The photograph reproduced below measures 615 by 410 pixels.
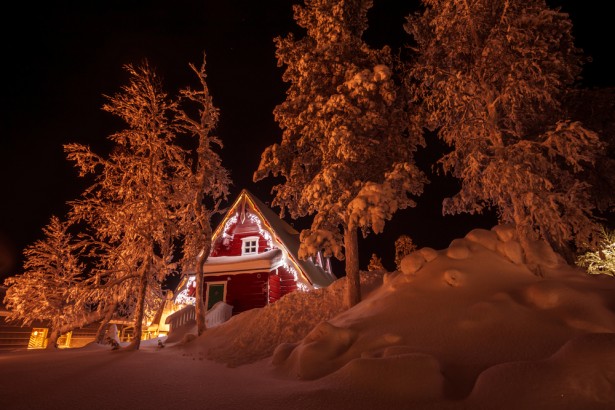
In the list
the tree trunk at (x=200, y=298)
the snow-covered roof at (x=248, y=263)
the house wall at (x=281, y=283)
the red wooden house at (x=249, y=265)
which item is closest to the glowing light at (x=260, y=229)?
the red wooden house at (x=249, y=265)

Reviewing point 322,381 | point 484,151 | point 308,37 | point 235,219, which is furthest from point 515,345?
point 235,219

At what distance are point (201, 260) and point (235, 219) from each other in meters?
7.85

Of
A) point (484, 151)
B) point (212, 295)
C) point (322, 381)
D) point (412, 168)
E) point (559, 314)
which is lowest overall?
point (322, 381)

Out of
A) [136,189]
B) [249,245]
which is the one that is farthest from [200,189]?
[249,245]

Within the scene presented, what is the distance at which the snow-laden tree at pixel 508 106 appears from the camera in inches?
388

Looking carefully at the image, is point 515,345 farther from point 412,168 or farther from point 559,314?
point 412,168

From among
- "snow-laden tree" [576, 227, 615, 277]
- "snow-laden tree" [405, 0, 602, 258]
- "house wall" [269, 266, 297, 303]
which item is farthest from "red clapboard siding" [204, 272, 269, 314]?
"snow-laden tree" [576, 227, 615, 277]

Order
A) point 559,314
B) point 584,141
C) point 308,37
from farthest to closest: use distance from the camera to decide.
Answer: point 308,37 → point 584,141 → point 559,314

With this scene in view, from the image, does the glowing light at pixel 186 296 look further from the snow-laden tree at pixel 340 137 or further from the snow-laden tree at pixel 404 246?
the snow-laden tree at pixel 404 246

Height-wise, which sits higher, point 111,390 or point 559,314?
point 559,314

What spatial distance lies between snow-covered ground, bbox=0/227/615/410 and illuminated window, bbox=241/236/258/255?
1187cm

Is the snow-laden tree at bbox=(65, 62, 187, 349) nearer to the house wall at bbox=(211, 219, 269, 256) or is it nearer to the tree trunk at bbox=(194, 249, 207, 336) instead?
the tree trunk at bbox=(194, 249, 207, 336)

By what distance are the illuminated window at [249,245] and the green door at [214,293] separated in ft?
7.93

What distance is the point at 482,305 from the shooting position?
6320 millimetres
